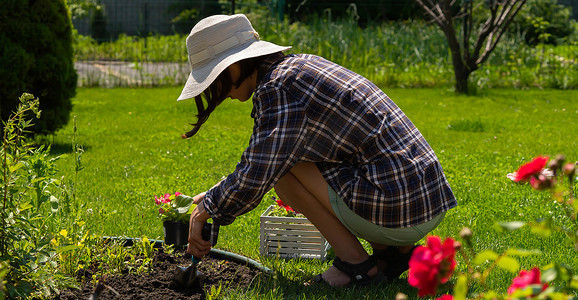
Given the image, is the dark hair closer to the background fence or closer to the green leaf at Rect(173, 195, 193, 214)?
the green leaf at Rect(173, 195, 193, 214)

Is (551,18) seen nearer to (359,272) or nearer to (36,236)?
(359,272)

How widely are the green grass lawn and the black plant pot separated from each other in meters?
0.12

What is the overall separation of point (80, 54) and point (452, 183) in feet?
31.9

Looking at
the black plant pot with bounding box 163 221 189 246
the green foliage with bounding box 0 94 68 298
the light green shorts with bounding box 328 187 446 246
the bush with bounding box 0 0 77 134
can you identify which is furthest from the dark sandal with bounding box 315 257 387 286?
the bush with bounding box 0 0 77 134

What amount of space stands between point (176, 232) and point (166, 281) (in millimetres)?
243

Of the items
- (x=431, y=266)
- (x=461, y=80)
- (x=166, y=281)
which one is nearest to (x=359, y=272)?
(x=166, y=281)

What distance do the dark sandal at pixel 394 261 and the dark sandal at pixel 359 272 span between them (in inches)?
4.3

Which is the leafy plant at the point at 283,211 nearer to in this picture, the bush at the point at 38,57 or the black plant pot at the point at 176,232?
the black plant pot at the point at 176,232

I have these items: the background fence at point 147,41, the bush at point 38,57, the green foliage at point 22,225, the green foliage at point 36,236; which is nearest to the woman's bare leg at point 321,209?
the green foliage at point 36,236

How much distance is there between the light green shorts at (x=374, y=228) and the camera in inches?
106

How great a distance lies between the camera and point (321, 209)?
279cm

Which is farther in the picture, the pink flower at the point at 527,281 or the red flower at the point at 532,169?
the red flower at the point at 532,169

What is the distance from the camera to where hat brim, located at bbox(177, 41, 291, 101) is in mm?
2572

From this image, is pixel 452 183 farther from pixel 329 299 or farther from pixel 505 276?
pixel 329 299
